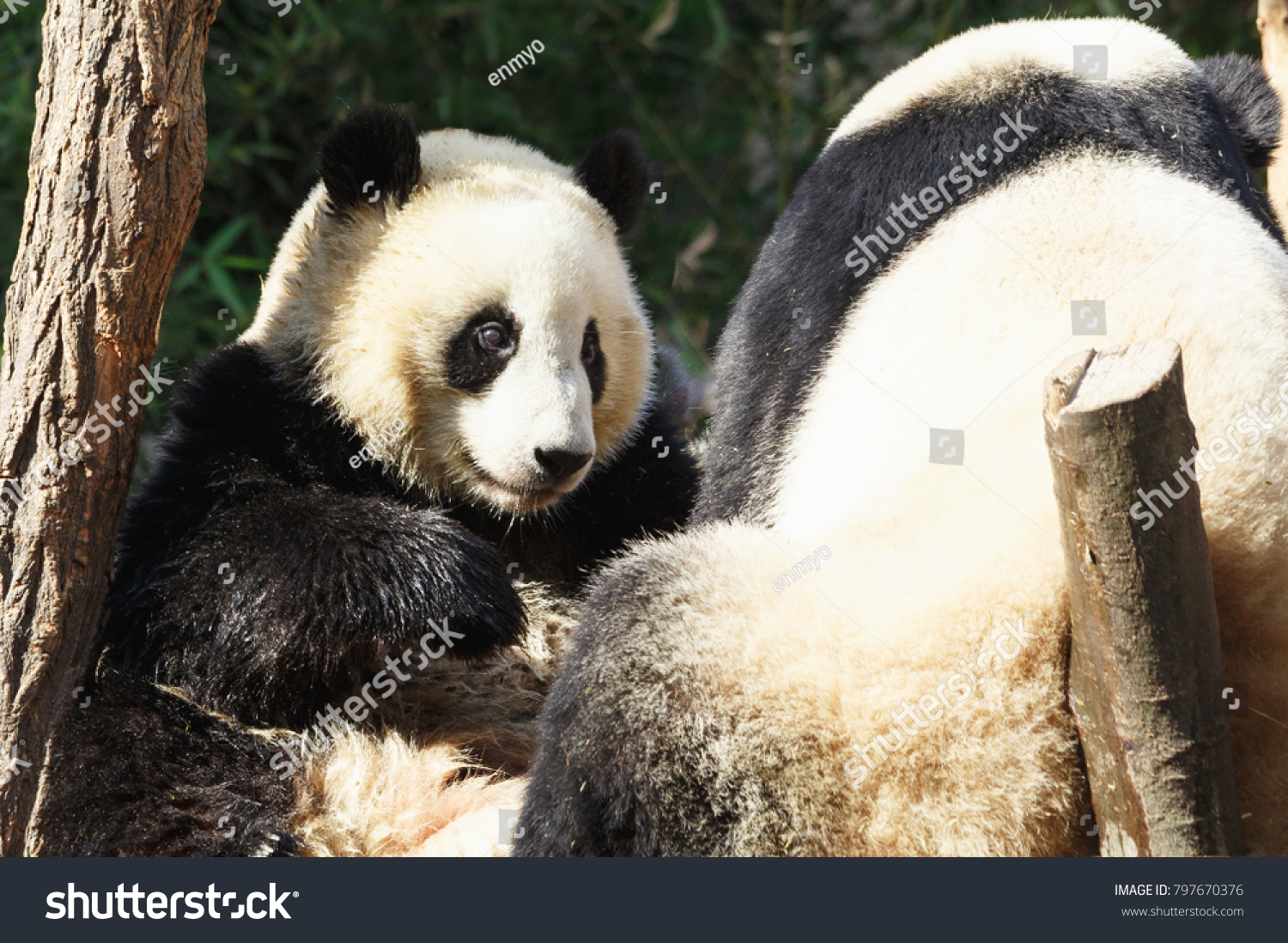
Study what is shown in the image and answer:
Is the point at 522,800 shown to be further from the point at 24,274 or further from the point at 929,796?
the point at 24,274

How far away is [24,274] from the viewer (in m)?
2.17

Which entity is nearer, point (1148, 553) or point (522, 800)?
point (1148, 553)

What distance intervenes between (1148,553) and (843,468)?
2.03ft

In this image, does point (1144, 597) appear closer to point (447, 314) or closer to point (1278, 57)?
point (447, 314)

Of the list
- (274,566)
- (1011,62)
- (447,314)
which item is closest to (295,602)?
(274,566)

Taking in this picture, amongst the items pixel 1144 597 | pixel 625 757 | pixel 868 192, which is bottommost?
pixel 625 757

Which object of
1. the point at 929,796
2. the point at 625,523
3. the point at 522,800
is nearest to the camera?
the point at 929,796

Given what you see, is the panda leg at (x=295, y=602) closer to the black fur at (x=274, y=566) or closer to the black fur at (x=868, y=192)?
the black fur at (x=274, y=566)

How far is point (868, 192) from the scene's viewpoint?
2338mm

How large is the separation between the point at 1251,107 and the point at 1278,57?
1000mm

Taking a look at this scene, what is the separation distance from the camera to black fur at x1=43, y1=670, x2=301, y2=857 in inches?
85.6

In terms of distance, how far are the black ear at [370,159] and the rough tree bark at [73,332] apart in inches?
15.2

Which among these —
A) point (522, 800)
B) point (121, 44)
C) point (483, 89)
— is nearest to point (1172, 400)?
point (522, 800)

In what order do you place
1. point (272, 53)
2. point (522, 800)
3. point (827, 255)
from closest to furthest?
point (522, 800)
point (827, 255)
point (272, 53)
